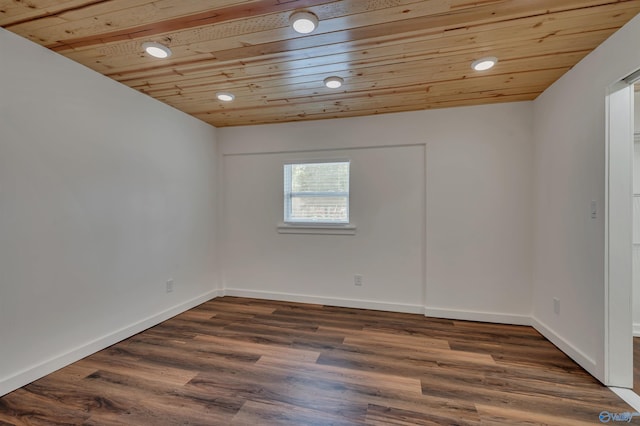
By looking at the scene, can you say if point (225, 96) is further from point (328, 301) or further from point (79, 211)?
point (328, 301)

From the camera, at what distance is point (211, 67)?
7.51 ft

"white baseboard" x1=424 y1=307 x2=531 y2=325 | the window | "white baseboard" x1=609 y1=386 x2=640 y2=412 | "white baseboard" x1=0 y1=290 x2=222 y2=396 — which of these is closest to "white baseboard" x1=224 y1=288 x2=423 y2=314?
"white baseboard" x1=424 y1=307 x2=531 y2=325

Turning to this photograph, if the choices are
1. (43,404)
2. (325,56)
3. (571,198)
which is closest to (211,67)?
(325,56)

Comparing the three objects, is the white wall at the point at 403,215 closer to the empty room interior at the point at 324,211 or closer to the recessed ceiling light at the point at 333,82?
the empty room interior at the point at 324,211

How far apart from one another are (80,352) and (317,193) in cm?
272

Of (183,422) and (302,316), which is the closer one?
(183,422)

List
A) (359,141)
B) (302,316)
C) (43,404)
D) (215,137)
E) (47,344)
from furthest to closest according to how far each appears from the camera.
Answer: (215,137) → (359,141) → (302,316) → (47,344) → (43,404)

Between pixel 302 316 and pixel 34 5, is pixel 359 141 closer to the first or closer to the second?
pixel 302 316

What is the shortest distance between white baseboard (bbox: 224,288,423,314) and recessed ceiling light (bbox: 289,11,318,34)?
2863 mm

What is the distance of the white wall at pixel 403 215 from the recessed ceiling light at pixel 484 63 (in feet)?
3.02

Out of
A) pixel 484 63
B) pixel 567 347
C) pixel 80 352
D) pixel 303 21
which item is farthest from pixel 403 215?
pixel 80 352

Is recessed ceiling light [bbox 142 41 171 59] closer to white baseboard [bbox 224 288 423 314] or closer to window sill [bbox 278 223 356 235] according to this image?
window sill [bbox 278 223 356 235]

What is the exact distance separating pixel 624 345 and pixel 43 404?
12.2 feet

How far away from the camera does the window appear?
11.9 ft
